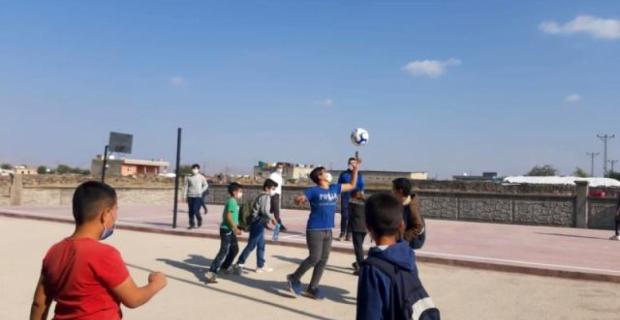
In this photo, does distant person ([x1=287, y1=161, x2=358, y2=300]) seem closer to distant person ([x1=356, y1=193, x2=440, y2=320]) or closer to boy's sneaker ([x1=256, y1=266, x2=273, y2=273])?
boy's sneaker ([x1=256, y1=266, x2=273, y2=273])

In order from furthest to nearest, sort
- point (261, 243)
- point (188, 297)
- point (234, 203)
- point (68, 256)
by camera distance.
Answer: point (261, 243) → point (234, 203) → point (188, 297) → point (68, 256)

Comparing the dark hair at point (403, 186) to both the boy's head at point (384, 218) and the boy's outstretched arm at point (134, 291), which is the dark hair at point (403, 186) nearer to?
the boy's head at point (384, 218)

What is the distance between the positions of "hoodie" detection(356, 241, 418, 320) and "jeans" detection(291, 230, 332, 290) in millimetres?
4376

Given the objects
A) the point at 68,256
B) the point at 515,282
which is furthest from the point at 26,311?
the point at 515,282

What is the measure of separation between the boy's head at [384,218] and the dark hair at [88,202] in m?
1.44

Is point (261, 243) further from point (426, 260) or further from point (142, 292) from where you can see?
point (142, 292)

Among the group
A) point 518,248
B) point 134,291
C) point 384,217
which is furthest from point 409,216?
point 518,248

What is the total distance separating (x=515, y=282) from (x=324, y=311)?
383 cm

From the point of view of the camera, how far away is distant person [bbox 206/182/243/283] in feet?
27.0

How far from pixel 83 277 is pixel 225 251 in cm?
565

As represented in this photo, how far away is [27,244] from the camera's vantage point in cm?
1201

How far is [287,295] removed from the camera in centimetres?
748

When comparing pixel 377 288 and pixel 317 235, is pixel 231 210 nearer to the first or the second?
pixel 317 235

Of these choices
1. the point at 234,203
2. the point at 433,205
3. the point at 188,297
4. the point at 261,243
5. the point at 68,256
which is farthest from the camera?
the point at 433,205
